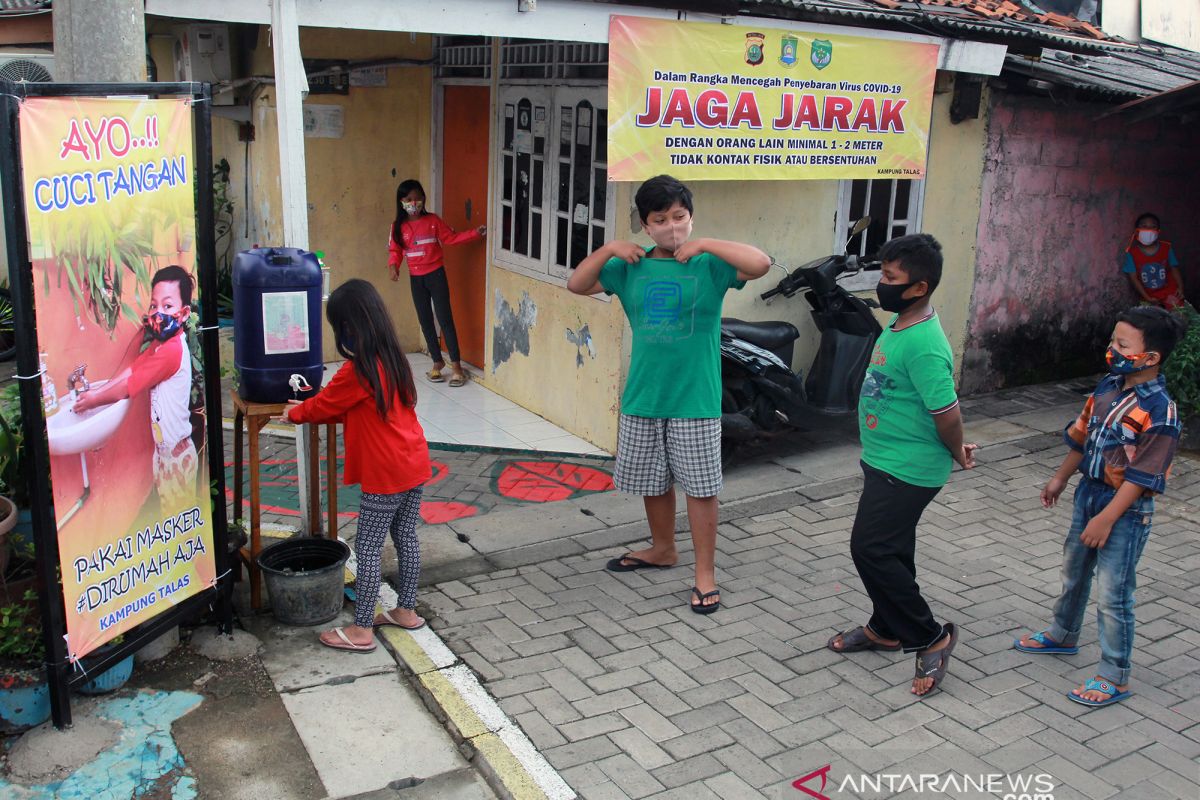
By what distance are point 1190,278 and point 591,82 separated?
6.83 meters

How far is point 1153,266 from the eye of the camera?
31.4 ft

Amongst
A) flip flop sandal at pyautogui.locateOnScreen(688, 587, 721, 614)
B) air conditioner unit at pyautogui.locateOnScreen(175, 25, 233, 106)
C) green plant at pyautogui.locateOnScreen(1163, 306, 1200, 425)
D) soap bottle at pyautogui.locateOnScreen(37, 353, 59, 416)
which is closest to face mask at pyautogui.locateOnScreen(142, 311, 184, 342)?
soap bottle at pyautogui.locateOnScreen(37, 353, 59, 416)

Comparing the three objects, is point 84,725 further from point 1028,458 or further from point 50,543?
point 1028,458

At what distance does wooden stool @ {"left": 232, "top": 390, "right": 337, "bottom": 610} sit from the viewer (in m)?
4.68

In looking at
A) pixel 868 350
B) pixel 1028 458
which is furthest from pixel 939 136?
pixel 1028 458

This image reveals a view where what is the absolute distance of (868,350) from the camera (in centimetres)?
769

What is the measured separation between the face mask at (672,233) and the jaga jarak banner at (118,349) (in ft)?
6.45

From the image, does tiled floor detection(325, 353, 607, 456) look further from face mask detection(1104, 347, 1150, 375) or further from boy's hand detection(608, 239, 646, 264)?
face mask detection(1104, 347, 1150, 375)

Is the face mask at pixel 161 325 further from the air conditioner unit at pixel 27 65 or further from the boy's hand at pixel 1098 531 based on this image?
the air conditioner unit at pixel 27 65

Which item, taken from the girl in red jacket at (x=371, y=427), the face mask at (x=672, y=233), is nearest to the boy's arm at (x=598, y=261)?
the face mask at (x=672, y=233)

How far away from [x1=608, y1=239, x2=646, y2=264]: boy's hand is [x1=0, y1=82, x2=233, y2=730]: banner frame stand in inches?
69.1

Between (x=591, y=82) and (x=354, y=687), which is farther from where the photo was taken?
(x=591, y=82)

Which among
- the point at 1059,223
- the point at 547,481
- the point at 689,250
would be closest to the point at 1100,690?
the point at 689,250

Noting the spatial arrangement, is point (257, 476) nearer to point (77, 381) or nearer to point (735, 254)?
point (77, 381)
